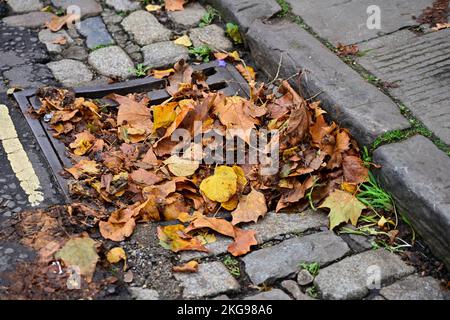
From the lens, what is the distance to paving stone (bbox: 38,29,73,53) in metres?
3.67

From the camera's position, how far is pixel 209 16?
3932mm

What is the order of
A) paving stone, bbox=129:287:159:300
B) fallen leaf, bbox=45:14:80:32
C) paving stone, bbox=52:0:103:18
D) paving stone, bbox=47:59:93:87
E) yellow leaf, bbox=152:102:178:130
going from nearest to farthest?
paving stone, bbox=129:287:159:300
yellow leaf, bbox=152:102:178:130
paving stone, bbox=47:59:93:87
fallen leaf, bbox=45:14:80:32
paving stone, bbox=52:0:103:18

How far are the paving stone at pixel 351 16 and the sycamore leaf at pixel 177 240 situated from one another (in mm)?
1535

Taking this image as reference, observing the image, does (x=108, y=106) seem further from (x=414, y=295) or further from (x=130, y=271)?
(x=414, y=295)

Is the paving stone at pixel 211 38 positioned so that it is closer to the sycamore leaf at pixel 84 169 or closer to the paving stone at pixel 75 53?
the paving stone at pixel 75 53

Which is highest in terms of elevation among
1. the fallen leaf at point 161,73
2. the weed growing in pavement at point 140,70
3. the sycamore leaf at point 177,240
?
the weed growing in pavement at point 140,70

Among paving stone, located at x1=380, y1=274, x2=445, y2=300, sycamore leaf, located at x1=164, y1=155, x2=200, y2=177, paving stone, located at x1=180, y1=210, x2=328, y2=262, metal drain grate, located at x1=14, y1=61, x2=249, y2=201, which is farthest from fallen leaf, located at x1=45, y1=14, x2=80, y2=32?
paving stone, located at x1=380, y1=274, x2=445, y2=300

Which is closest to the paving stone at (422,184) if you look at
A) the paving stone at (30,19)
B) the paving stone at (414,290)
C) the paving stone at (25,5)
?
the paving stone at (414,290)

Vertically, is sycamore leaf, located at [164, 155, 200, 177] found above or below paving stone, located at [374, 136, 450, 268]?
above

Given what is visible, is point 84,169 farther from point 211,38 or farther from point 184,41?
point 211,38

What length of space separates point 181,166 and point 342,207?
0.74 metres

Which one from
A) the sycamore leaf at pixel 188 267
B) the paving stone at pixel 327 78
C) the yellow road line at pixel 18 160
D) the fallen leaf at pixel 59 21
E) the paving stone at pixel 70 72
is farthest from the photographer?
the fallen leaf at pixel 59 21

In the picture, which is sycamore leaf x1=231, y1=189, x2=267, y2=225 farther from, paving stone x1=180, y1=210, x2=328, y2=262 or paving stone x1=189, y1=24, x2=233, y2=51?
paving stone x1=189, y1=24, x2=233, y2=51

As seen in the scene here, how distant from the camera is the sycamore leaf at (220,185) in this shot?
2717 mm
